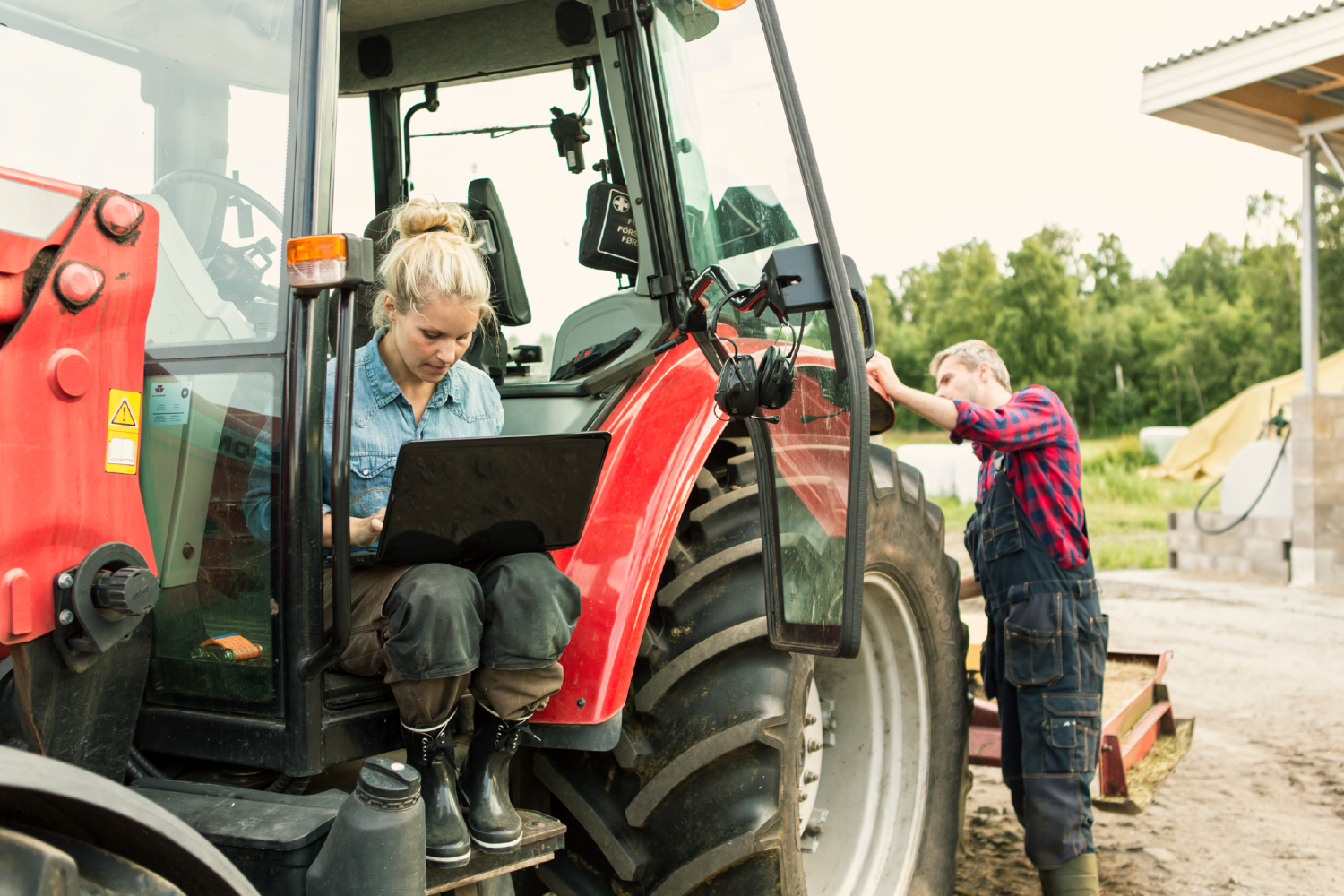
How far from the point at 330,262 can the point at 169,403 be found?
38cm

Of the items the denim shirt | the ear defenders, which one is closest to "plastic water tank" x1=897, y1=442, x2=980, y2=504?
the ear defenders

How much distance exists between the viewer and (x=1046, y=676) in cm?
330

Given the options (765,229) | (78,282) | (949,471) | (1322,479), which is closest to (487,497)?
(78,282)

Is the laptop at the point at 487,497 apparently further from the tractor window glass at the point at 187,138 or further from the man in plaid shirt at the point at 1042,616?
the man in plaid shirt at the point at 1042,616

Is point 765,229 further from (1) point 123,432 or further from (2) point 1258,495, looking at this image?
(2) point 1258,495

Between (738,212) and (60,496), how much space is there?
1.53 metres

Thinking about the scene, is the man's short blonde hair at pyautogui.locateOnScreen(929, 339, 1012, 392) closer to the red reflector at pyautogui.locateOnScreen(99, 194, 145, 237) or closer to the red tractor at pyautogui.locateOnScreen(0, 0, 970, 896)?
the red tractor at pyautogui.locateOnScreen(0, 0, 970, 896)

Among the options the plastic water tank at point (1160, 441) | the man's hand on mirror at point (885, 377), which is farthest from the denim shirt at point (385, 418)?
the plastic water tank at point (1160, 441)

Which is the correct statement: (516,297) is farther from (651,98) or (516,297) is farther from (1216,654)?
(1216,654)

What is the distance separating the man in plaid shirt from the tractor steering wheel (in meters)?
1.81

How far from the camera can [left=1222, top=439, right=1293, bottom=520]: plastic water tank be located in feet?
32.7

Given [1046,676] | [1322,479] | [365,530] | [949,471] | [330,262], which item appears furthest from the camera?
→ [949,471]

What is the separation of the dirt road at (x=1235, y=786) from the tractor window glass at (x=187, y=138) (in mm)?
2960

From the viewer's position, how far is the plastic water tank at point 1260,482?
32.7 feet
